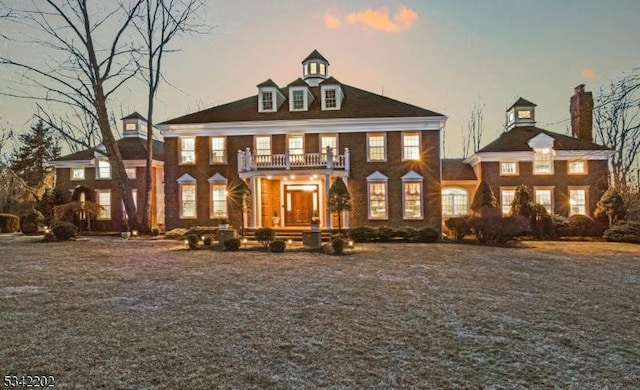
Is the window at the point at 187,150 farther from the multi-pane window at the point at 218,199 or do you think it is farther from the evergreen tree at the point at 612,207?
the evergreen tree at the point at 612,207

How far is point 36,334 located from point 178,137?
1935 centimetres

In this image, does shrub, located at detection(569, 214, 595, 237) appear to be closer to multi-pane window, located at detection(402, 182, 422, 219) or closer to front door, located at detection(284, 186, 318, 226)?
multi-pane window, located at detection(402, 182, 422, 219)

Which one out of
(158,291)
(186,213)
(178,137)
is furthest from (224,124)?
(158,291)

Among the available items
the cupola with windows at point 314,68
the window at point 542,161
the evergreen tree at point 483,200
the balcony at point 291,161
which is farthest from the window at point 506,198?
the cupola with windows at point 314,68

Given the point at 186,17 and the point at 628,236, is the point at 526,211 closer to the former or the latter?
the point at 628,236

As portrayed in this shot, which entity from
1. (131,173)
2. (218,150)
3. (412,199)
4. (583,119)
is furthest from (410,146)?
(131,173)

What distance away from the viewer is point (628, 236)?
2153 centimetres

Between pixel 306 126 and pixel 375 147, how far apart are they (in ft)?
14.3

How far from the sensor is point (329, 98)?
23969 mm

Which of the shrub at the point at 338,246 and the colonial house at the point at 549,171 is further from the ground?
the colonial house at the point at 549,171

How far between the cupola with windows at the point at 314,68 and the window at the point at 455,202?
40.0 feet

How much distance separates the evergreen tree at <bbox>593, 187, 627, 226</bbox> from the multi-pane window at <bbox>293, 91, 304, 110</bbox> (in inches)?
762

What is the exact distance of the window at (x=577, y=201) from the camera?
1002 inches

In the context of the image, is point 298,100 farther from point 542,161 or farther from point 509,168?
point 542,161
